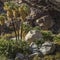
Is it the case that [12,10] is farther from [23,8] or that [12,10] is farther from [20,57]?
[20,57]

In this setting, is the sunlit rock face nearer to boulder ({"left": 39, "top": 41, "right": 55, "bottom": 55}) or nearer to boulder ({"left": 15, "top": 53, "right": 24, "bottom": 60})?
boulder ({"left": 39, "top": 41, "right": 55, "bottom": 55})

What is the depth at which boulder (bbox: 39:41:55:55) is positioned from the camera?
1793 inches

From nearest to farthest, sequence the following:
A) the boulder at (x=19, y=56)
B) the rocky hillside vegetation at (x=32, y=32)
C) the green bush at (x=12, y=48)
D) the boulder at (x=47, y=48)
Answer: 1. the boulder at (x=19, y=56)
2. the green bush at (x=12, y=48)
3. the rocky hillside vegetation at (x=32, y=32)
4. the boulder at (x=47, y=48)

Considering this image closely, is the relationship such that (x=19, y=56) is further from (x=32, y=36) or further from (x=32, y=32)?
(x=32, y=32)

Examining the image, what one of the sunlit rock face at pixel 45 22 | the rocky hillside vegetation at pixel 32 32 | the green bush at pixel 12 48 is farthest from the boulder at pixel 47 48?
the sunlit rock face at pixel 45 22

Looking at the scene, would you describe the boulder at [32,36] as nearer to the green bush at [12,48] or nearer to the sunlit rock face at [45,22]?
the green bush at [12,48]

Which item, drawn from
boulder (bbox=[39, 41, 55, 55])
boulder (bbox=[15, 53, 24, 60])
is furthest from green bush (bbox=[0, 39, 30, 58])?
boulder (bbox=[39, 41, 55, 55])

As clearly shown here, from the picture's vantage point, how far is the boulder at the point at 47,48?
1793 inches

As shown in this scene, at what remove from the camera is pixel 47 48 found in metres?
45.8

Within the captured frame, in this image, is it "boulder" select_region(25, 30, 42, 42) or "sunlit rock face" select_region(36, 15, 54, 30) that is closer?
"boulder" select_region(25, 30, 42, 42)

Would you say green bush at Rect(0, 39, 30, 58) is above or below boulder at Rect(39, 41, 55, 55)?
above

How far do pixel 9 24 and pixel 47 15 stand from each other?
33.4 ft

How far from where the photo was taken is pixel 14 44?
145 ft

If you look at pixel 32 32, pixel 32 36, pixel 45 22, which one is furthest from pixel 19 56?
pixel 45 22
